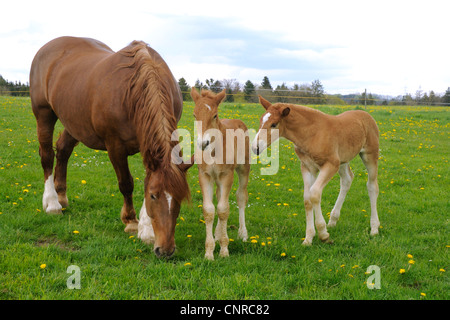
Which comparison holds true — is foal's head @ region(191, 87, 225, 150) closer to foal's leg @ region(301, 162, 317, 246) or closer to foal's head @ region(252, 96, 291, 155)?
foal's head @ region(252, 96, 291, 155)

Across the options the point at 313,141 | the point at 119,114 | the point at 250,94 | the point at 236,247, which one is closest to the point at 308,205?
the point at 313,141

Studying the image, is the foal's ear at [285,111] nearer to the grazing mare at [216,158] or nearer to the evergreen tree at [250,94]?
the grazing mare at [216,158]

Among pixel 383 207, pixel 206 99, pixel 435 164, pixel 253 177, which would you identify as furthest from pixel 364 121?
pixel 435 164

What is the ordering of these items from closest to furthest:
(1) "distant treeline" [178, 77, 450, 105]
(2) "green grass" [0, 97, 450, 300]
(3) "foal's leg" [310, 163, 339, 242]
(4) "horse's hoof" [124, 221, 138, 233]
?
(2) "green grass" [0, 97, 450, 300]
(3) "foal's leg" [310, 163, 339, 242]
(4) "horse's hoof" [124, 221, 138, 233]
(1) "distant treeline" [178, 77, 450, 105]

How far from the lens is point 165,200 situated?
12.8 feet

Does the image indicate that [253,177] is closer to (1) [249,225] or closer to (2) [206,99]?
(1) [249,225]

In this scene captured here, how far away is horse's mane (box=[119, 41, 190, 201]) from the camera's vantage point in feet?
12.8

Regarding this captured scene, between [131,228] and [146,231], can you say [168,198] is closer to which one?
[146,231]

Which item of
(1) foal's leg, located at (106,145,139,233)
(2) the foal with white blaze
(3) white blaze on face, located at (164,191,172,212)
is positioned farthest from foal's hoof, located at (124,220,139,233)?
(2) the foal with white blaze

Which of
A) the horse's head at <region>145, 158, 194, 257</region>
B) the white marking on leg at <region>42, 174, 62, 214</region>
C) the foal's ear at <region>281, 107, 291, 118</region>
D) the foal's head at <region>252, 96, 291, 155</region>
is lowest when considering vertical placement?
the white marking on leg at <region>42, 174, 62, 214</region>

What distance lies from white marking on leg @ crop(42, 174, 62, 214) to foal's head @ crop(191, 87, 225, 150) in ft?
9.93

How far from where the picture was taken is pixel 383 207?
643 centimetres

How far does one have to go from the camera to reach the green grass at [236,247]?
140 inches

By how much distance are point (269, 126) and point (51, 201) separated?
3536 millimetres
